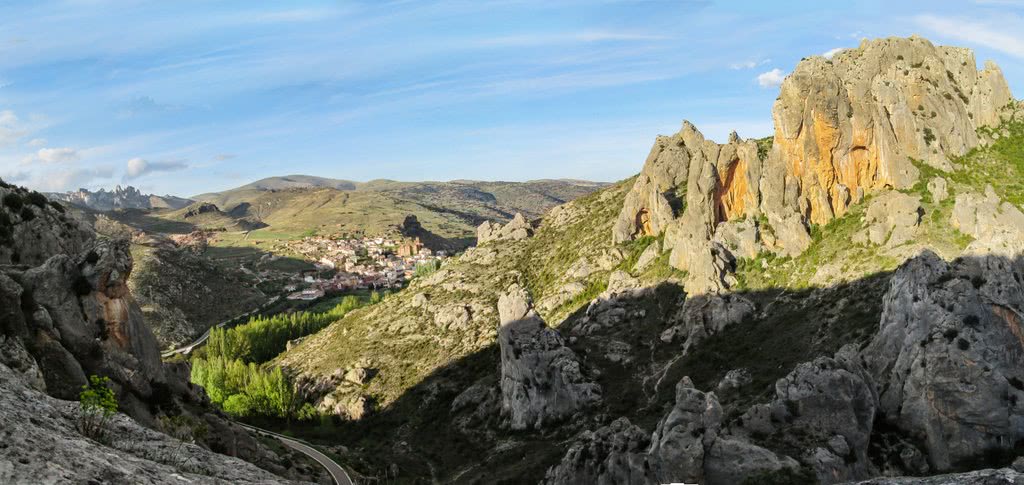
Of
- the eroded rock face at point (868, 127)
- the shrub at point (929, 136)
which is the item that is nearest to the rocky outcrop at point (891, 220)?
the eroded rock face at point (868, 127)

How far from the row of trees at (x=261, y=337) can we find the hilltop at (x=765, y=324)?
27.3 m

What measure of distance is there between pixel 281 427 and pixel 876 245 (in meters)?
97.1

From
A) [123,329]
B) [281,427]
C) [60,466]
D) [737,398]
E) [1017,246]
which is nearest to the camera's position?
[60,466]

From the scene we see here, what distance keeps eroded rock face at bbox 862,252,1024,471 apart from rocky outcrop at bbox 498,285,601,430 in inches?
1507

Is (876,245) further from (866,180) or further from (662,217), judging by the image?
(662,217)

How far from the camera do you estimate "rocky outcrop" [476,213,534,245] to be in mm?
157125

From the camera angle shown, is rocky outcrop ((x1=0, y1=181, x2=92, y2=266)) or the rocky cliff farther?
rocky outcrop ((x1=0, y1=181, x2=92, y2=266))

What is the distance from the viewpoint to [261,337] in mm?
165250

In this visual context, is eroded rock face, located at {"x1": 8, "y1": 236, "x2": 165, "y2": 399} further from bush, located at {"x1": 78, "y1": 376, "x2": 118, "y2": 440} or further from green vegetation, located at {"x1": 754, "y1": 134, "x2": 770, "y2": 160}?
green vegetation, located at {"x1": 754, "y1": 134, "x2": 770, "y2": 160}

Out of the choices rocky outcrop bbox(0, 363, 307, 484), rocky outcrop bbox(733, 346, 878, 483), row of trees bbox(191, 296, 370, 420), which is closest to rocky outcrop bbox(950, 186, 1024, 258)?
rocky outcrop bbox(733, 346, 878, 483)

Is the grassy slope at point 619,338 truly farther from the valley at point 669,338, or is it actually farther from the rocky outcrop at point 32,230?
the rocky outcrop at point 32,230

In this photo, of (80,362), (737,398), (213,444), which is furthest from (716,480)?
(80,362)

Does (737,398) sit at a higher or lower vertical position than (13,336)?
lower

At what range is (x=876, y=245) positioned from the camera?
7619 centimetres
